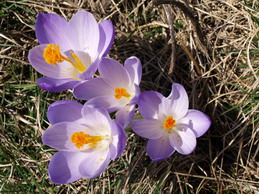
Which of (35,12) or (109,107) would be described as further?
(35,12)

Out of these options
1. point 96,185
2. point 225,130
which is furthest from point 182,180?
point 96,185

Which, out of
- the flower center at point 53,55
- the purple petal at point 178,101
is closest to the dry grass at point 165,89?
the purple petal at point 178,101

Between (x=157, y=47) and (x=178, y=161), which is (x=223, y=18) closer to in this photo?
(x=157, y=47)

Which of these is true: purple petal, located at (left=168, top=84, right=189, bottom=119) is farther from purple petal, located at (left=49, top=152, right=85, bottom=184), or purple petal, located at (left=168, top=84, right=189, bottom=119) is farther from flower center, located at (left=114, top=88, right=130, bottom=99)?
purple petal, located at (left=49, top=152, right=85, bottom=184)

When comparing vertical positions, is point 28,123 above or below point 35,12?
below

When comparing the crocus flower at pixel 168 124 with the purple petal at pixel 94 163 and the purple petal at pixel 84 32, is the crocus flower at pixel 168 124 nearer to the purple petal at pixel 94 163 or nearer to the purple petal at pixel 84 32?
the purple petal at pixel 94 163

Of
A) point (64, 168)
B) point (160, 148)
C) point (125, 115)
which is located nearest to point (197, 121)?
point (160, 148)
